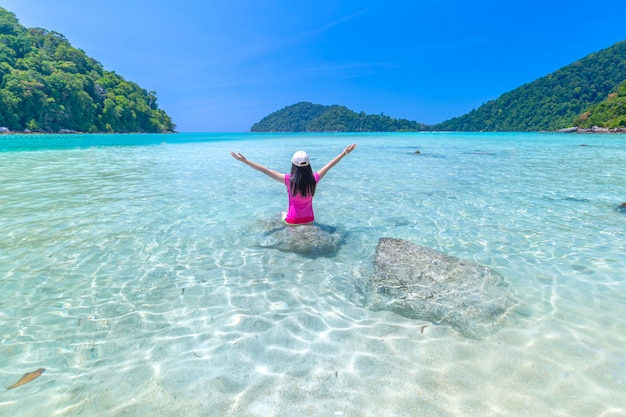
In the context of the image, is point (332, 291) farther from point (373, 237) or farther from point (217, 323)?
point (373, 237)

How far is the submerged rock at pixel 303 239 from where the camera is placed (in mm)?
5629

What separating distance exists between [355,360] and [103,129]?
120891 millimetres

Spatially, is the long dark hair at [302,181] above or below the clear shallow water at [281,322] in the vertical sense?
above

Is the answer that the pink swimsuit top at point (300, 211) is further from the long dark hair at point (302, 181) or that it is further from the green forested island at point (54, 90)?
the green forested island at point (54, 90)

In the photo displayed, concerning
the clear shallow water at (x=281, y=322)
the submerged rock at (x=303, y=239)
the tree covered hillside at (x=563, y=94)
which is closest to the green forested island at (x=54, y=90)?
the clear shallow water at (x=281, y=322)

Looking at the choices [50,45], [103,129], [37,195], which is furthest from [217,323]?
[50,45]

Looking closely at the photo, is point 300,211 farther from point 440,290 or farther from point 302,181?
point 440,290

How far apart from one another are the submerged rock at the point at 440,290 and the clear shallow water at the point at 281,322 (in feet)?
0.64

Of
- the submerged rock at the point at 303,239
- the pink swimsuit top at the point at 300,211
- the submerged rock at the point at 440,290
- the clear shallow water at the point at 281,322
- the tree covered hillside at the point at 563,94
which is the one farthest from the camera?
the tree covered hillside at the point at 563,94

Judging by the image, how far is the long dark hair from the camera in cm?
552

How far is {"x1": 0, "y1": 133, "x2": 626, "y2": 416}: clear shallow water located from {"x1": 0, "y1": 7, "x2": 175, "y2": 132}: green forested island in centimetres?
9340

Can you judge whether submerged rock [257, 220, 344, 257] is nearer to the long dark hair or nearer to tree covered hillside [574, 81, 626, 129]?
the long dark hair

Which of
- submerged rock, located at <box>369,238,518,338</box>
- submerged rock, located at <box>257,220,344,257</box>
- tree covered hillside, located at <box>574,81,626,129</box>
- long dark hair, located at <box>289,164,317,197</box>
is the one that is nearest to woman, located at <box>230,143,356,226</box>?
long dark hair, located at <box>289,164,317,197</box>

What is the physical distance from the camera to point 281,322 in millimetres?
3576
